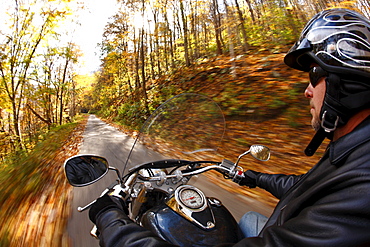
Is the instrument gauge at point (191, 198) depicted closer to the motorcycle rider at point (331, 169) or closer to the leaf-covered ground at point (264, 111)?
the motorcycle rider at point (331, 169)

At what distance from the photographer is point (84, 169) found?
139 centimetres

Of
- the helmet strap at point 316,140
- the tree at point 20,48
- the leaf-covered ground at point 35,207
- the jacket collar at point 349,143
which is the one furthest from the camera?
the tree at point 20,48

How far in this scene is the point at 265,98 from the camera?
622 centimetres

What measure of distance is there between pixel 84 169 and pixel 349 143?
1560 millimetres

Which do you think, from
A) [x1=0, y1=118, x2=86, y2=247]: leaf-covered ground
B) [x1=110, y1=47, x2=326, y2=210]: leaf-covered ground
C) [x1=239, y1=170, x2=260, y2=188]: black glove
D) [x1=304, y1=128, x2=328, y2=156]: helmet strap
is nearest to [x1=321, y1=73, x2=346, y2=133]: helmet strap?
[x1=304, y1=128, x2=328, y2=156]: helmet strap

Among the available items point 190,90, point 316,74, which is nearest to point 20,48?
point 190,90

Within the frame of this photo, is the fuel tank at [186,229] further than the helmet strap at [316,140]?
No

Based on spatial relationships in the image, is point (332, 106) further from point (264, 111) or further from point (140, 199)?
point (264, 111)

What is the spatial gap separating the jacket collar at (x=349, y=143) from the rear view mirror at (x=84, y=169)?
1.40m

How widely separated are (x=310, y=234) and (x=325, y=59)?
89 cm

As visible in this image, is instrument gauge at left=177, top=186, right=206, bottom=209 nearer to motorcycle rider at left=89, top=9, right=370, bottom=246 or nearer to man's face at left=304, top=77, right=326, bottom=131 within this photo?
motorcycle rider at left=89, top=9, right=370, bottom=246

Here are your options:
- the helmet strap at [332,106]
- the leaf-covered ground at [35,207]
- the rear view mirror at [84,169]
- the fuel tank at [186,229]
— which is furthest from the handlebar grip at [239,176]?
the leaf-covered ground at [35,207]

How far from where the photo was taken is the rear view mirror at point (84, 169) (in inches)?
53.1

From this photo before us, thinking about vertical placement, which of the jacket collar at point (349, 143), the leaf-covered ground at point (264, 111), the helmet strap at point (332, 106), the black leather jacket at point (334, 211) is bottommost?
the leaf-covered ground at point (264, 111)
